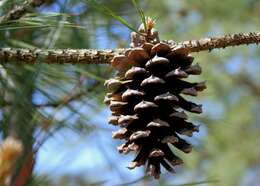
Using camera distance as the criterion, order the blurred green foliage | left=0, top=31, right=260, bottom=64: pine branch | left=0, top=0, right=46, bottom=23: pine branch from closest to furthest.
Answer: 1. left=0, top=31, right=260, bottom=64: pine branch
2. left=0, top=0, right=46, bottom=23: pine branch
3. the blurred green foliage

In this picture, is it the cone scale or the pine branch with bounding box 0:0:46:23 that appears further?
the pine branch with bounding box 0:0:46:23

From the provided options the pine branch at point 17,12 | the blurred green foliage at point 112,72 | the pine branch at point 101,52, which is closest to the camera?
the pine branch at point 101,52

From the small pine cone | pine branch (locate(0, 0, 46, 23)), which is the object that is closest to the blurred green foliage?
pine branch (locate(0, 0, 46, 23))

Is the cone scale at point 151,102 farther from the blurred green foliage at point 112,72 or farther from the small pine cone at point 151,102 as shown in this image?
the blurred green foliage at point 112,72

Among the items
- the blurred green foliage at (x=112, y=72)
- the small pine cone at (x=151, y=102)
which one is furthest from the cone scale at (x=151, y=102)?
the blurred green foliage at (x=112, y=72)

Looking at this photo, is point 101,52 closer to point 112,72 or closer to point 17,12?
point 17,12

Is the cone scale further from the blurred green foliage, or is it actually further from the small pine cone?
the blurred green foliage
